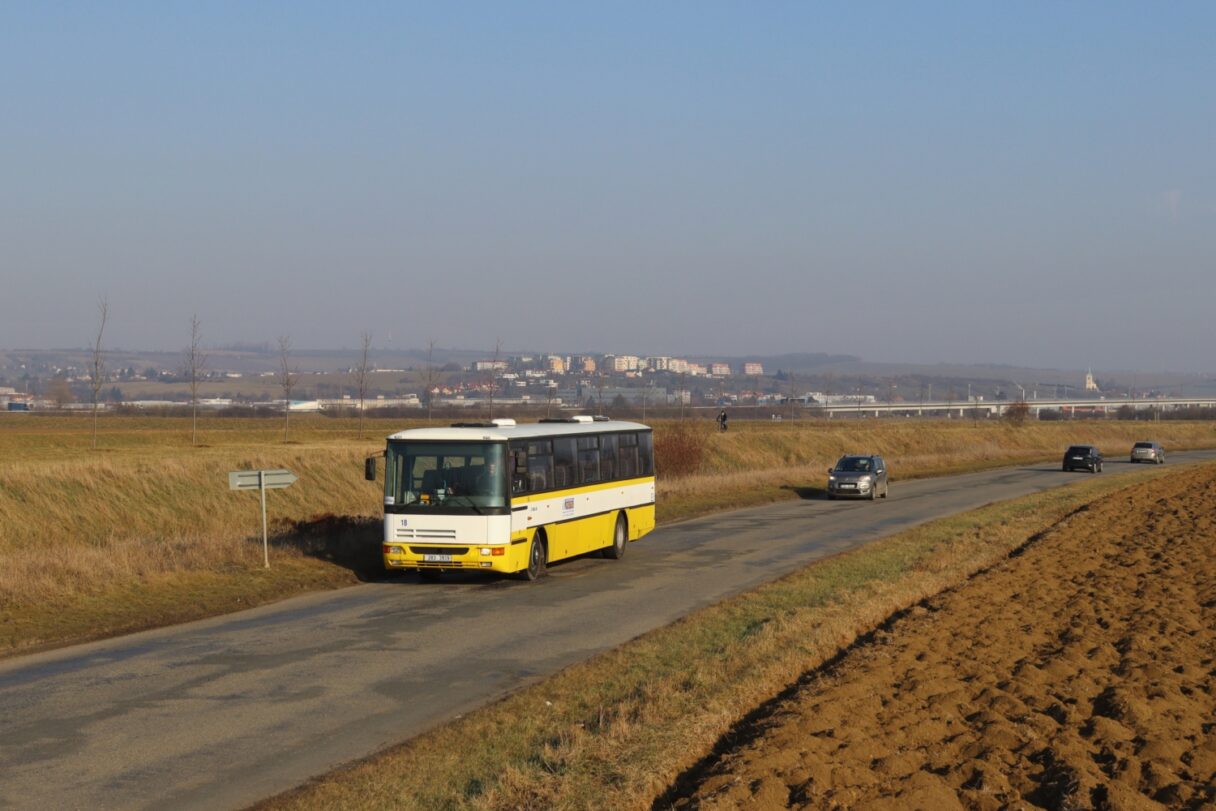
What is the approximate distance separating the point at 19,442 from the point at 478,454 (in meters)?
37.1

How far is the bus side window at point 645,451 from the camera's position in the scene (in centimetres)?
2819

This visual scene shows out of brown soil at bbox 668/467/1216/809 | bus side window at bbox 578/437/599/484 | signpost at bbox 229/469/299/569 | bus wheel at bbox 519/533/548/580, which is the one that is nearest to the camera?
brown soil at bbox 668/467/1216/809

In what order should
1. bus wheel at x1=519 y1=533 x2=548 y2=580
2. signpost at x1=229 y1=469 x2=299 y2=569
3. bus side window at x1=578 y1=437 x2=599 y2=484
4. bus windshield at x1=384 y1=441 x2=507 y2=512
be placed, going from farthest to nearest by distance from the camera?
bus side window at x1=578 y1=437 x2=599 y2=484 → bus wheel at x1=519 y1=533 x2=548 y2=580 → signpost at x1=229 y1=469 x2=299 y2=569 → bus windshield at x1=384 y1=441 x2=507 y2=512

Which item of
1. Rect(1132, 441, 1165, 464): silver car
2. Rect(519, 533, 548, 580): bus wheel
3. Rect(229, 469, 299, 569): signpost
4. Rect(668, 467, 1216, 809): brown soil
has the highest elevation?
Rect(229, 469, 299, 569): signpost

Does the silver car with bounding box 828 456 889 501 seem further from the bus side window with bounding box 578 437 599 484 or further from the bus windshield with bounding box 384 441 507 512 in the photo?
the bus windshield with bounding box 384 441 507 512

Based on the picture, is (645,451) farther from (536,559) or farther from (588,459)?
(536,559)

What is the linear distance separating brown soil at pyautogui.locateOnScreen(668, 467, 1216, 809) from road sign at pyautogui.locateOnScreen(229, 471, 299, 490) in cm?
1129

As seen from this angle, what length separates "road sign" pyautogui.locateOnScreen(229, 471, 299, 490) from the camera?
22109 mm

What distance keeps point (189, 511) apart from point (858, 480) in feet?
74.3

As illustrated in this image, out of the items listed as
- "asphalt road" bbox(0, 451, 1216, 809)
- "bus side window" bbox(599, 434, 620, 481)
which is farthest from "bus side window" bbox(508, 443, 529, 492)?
"bus side window" bbox(599, 434, 620, 481)

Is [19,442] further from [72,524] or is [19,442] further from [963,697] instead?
[963,697]

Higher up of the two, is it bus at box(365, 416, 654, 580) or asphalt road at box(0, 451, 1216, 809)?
bus at box(365, 416, 654, 580)

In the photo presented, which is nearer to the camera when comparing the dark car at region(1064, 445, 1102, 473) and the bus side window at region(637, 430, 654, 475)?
the bus side window at region(637, 430, 654, 475)

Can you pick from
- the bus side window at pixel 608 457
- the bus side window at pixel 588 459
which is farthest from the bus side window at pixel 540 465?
the bus side window at pixel 608 457
